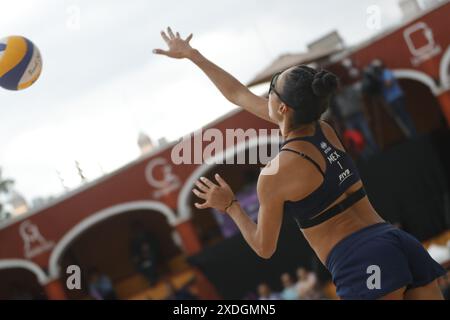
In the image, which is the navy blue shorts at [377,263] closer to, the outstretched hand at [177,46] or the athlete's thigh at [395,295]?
the athlete's thigh at [395,295]

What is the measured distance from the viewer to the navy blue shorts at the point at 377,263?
241 cm

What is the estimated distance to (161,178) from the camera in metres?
13.7

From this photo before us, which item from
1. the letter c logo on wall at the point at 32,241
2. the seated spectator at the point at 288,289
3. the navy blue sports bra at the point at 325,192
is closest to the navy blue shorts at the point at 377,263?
the navy blue sports bra at the point at 325,192

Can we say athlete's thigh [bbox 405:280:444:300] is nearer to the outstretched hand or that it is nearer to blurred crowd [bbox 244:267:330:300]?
the outstretched hand

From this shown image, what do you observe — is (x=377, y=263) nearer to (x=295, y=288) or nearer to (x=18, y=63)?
(x=18, y=63)

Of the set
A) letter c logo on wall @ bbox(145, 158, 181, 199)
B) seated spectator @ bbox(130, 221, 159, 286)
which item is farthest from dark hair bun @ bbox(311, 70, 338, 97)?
seated spectator @ bbox(130, 221, 159, 286)

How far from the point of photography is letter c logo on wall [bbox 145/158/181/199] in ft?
44.6

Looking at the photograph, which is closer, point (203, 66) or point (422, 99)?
point (203, 66)

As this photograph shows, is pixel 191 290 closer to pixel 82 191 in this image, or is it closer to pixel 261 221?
pixel 82 191

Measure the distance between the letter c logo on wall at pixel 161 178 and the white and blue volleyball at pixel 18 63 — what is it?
24.5 ft

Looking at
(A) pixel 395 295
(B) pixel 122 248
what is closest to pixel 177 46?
(A) pixel 395 295
